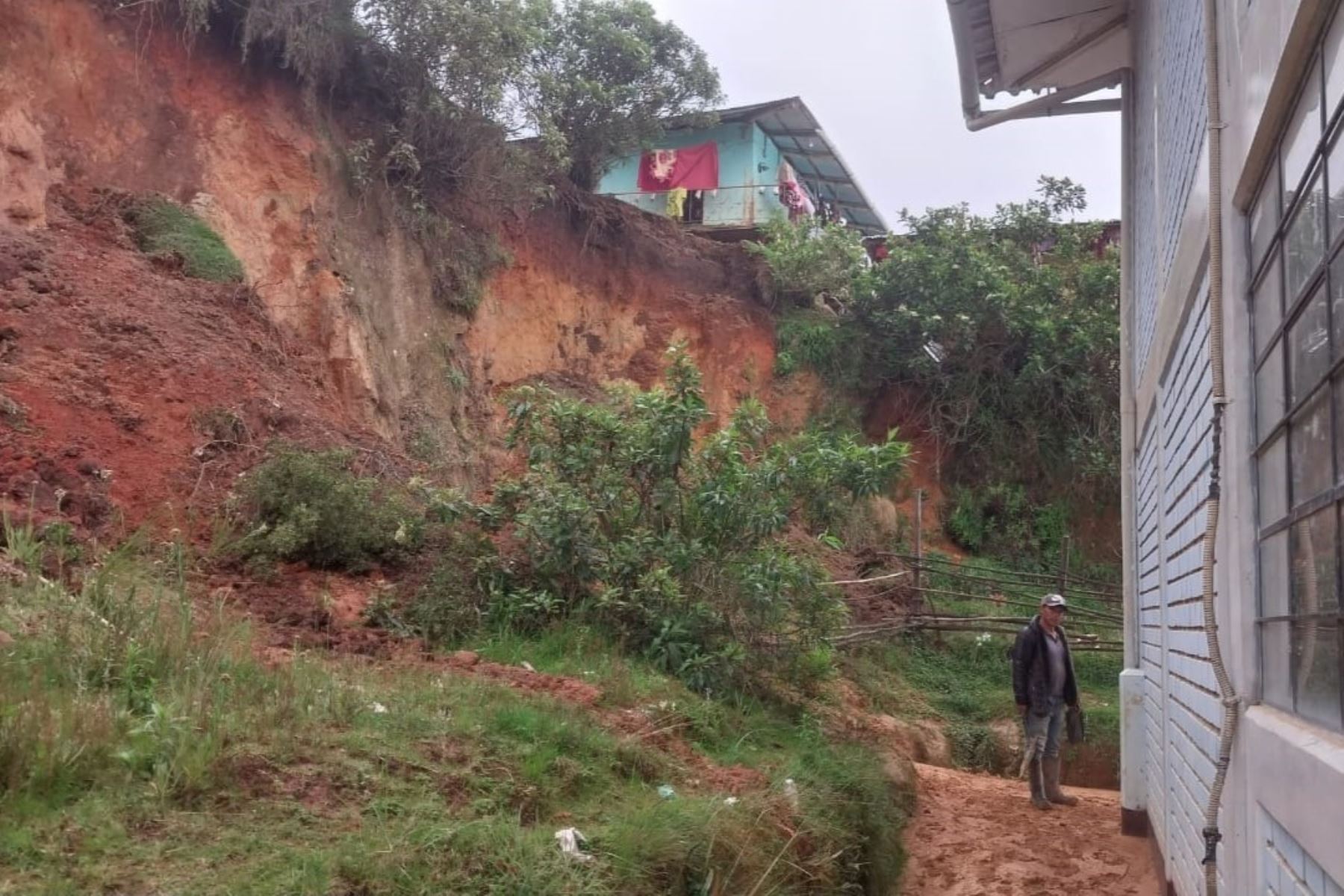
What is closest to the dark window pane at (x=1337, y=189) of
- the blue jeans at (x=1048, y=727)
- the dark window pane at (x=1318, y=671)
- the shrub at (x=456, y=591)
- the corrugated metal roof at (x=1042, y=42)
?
the dark window pane at (x=1318, y=671)

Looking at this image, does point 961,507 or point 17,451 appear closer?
Result: point 17,451

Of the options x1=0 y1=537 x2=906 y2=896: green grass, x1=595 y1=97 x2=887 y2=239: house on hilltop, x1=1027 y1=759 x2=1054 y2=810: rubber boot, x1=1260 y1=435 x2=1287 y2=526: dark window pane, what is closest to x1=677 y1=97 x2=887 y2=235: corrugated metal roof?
x1=595 y1=97 x2=887 y2=239: house on hilltop

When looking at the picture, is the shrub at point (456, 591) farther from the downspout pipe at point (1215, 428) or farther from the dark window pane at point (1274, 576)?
the dark window pane at point (1274, 576)

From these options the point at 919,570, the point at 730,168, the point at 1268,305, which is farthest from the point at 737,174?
the point at 1268,305

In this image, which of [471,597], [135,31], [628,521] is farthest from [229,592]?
[135,31]

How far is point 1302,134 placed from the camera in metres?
2.69

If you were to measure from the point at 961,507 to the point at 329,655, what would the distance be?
587 inches

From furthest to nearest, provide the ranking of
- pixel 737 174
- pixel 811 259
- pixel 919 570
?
pixel 737 174 < pixel 811 259 < pixel 919 570

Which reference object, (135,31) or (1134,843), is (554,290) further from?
(1134,843)

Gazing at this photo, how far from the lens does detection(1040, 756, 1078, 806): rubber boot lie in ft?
29.7

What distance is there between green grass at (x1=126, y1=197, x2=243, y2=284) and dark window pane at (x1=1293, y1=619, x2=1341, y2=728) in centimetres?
1043

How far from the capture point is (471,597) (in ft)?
28.0

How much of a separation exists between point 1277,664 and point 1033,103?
6417 mm

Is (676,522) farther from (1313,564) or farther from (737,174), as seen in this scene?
(737,174)
